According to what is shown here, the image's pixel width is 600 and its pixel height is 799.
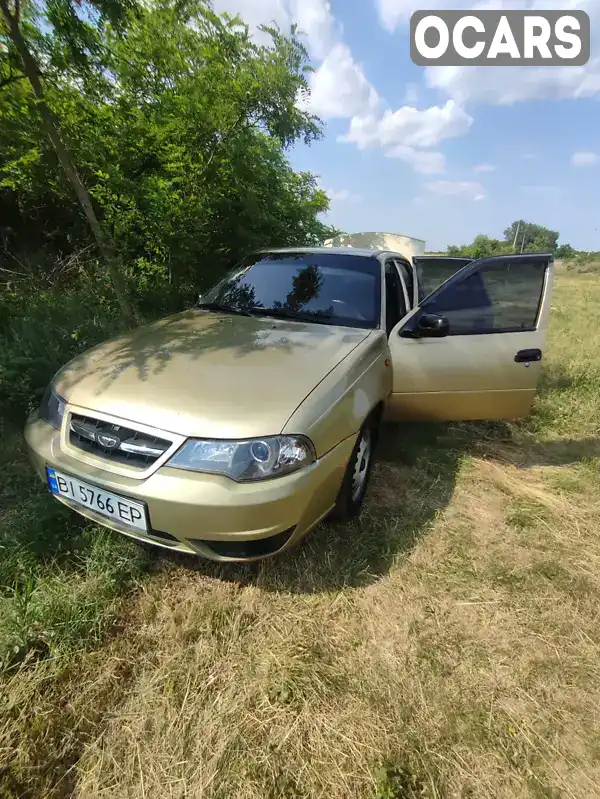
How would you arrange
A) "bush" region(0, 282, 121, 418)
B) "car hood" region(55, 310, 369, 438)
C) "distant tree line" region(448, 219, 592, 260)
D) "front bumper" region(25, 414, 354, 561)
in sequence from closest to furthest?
"front bumper" region(25, 414, 354, 561) → "car hood" region(55, 310, 369, 438) → "bush" region(0, 282, 121, 418) → "distant tree line" region(448, 219, 592, 260)

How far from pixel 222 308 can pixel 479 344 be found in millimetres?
1764

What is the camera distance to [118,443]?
174cm

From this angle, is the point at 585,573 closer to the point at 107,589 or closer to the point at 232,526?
the point at 232,526

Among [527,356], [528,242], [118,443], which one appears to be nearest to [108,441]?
[118,443]

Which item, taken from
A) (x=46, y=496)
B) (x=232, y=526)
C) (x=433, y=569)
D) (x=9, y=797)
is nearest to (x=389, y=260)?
(x=433, y=569)

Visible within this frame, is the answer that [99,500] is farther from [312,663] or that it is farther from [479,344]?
[479,344]

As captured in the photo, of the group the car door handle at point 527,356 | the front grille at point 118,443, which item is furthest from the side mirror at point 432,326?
the front grille at point 118,443

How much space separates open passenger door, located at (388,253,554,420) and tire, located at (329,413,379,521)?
44 centimetres

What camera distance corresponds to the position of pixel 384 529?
241 cm

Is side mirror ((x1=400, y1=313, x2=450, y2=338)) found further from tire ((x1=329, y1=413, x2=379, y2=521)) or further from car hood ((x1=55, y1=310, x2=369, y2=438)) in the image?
tire ((x1=329, y1=413, x2=379, y2=521))

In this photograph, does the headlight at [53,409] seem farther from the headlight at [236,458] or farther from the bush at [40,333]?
the bush at [40,333]

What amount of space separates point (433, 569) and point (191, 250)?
454 centimetres

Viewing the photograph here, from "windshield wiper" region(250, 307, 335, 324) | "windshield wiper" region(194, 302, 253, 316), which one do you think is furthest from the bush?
"windshield wiper" region(250, 307, 335, 324)

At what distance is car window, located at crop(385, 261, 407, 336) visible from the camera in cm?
291
